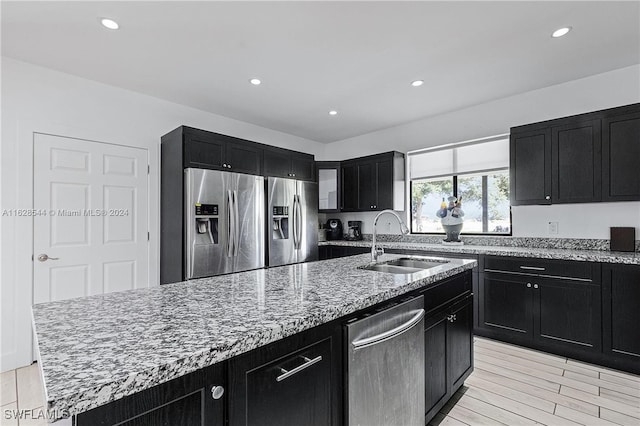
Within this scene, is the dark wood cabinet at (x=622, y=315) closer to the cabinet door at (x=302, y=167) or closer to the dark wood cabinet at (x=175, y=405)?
the dark wood cabinet at (x=175, y=405)

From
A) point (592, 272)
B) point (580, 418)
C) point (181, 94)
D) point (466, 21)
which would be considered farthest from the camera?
point (181, 94)

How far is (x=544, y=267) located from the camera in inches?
112

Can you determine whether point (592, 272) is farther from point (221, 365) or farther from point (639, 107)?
point (221, 365)

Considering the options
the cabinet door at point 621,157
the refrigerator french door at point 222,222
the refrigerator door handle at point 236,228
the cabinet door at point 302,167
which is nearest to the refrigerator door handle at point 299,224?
Result: the cabinet door at point 302,167

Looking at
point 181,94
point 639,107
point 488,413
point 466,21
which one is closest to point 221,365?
point 488,413

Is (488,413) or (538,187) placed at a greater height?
(538,187)

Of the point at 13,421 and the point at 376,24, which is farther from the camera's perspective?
the point at 376,24

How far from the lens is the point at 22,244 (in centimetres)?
275

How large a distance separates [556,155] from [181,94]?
402 centimetres

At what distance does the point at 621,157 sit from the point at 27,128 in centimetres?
534

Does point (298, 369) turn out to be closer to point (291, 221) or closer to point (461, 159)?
point (291, 221)

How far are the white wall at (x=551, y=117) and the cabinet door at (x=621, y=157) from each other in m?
0.33

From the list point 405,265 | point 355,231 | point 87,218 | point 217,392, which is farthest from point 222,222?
point 217,392

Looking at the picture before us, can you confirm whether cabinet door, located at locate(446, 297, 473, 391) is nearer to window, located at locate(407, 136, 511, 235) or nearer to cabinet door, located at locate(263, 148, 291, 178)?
window, located at locate(407, 136, 511, 235)
